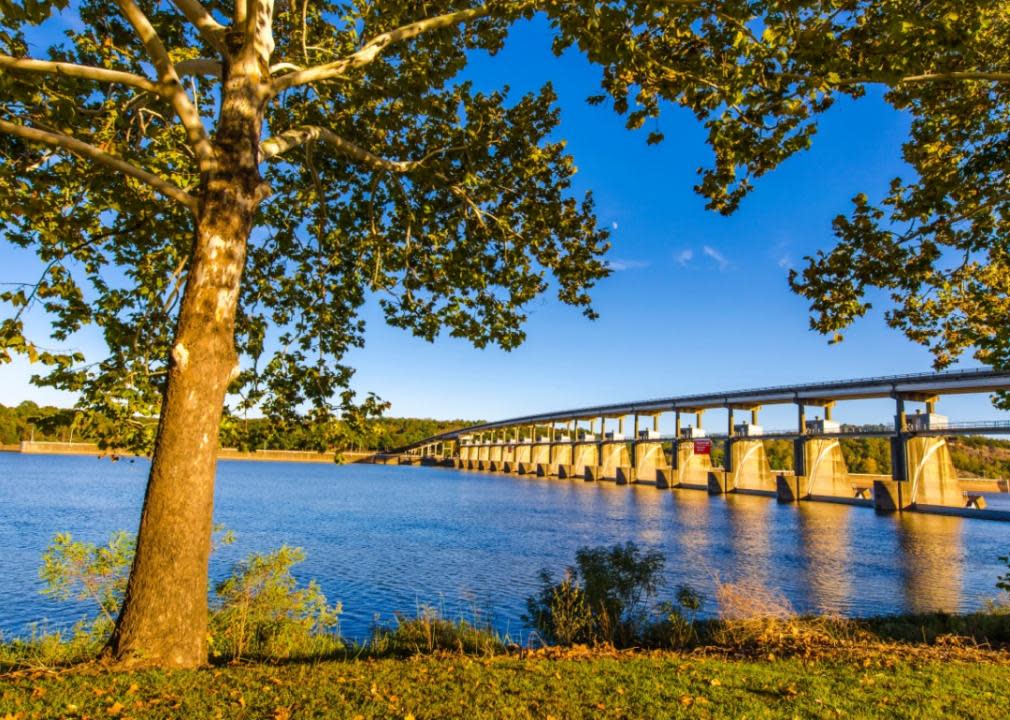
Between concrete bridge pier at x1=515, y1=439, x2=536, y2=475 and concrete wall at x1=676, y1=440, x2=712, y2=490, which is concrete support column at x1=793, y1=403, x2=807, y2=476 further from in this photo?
concrete bridge pier at x1=515, y1=439, x2=536, y2=475

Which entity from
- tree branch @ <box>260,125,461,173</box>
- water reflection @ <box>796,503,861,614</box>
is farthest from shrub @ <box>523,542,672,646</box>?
tree branch @ <box>260,125,461,173</box>

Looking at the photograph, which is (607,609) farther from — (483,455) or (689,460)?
(483,455)

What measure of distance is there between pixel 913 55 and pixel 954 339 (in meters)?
8.93

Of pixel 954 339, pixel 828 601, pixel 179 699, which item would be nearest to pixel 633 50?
pixel 179 699

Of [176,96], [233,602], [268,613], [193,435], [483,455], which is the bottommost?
[483,455]

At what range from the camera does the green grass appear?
5156 millimetres

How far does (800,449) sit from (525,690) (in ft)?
230

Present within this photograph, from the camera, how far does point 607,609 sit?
11.6 metres

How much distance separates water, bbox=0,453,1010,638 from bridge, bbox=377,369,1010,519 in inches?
256

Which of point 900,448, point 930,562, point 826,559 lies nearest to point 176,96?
point 826,559

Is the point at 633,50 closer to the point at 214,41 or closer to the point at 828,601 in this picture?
the point at 214,41

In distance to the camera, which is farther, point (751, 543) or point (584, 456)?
point (584, 456)

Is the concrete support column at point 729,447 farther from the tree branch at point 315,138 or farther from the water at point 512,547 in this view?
the tree branch at point 315,138

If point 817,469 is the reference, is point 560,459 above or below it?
below
